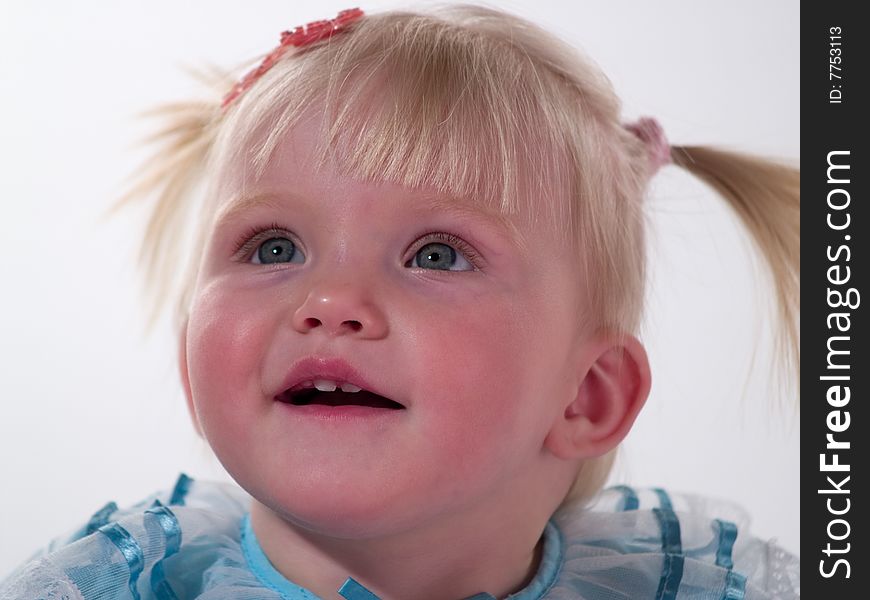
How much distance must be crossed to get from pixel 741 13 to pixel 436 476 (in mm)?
1278

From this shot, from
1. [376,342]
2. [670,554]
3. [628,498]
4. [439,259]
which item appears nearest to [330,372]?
[376,342]

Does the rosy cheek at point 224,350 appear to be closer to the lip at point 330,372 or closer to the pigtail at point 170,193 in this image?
the lip at point 330,372

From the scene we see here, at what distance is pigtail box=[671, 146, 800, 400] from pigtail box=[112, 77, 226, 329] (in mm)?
630

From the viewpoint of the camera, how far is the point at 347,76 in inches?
50.6

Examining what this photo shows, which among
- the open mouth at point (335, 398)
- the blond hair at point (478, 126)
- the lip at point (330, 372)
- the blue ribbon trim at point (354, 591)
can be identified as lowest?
the blue ribbon trim at point (354, 591)

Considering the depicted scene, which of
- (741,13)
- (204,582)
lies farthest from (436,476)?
(741,13)

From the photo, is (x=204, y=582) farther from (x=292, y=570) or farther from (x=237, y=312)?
(x=237, y=312)

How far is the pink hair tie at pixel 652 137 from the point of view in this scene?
1548mm

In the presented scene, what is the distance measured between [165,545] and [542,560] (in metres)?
0.41

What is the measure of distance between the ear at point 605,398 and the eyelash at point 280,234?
19cm

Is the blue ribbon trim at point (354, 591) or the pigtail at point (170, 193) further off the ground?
the pigtail at point (170, 193)

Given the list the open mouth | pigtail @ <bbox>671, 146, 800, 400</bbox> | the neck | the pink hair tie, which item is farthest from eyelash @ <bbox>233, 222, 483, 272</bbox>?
pigtail @ <bbox>671, 146, 800, 400</bbox>

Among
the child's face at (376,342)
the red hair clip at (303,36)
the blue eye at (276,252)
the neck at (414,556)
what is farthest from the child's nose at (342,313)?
the red hair clip at (303,36)
